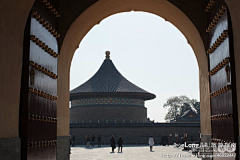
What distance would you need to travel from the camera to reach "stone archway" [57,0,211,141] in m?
7.71

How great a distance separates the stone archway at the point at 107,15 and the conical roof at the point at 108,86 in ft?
71.8

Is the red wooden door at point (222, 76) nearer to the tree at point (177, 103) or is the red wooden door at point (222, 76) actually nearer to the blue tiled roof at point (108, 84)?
the blue tiled roof at point (108, 84)

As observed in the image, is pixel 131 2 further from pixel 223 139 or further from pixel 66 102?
pixel 223 139

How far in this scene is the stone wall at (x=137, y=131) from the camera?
26250mm

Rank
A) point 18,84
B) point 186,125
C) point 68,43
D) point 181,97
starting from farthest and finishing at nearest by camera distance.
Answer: point 181,97
point 186,125
point 68,43
point 18,84

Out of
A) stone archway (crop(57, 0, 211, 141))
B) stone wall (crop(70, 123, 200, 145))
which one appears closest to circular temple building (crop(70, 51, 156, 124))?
stone wall (crop(70, 123, 200, 145))

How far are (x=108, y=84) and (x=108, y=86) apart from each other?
340 mm

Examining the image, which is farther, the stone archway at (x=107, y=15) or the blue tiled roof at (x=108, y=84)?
the blue tiled roof at (x=108, y=84)

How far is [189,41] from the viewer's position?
859 cm

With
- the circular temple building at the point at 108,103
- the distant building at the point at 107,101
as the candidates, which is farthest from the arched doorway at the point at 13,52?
the circular temple building at the point at 108,103

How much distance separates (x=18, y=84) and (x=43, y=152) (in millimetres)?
1364

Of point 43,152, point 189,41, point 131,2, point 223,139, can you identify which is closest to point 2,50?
point 43,152

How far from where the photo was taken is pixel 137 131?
86.4 feet

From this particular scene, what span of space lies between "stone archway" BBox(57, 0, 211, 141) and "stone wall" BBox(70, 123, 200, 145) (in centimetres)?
1812
